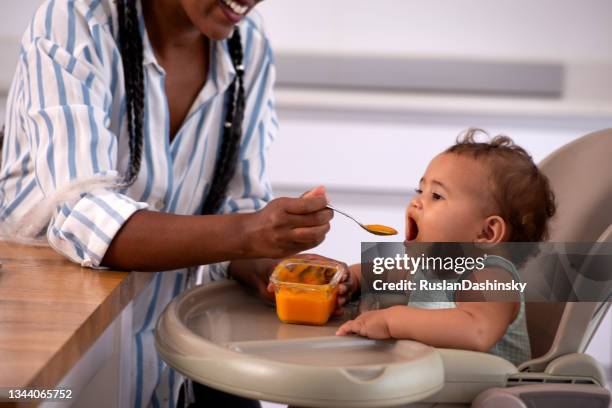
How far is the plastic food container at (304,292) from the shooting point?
1.08 m

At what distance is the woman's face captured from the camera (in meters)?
1.29

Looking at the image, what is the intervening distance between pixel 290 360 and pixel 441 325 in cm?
19

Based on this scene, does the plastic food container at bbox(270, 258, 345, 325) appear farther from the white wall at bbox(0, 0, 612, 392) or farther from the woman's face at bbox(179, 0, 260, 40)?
the white wall at bbox(0, 0, 612, 392)

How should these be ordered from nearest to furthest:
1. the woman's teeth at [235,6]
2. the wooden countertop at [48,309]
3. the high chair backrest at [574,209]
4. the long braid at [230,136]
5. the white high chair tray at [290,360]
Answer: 1. the wooden countertop at [48,309]
2. the white high chair tray at [290,360]
3. the high chair backrest at [574,209]
4. the woman's teeth at [235,6]
5. the long braid at [230,136]

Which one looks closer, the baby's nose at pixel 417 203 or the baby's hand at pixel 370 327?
the baby's hand at pixel 370 327

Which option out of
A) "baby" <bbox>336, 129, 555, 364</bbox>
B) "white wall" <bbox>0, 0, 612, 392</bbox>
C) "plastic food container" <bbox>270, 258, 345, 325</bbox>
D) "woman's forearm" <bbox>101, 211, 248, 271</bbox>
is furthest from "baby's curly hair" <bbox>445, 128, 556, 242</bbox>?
"white wall" <bbox>0, 0, 612, 392</bbox>

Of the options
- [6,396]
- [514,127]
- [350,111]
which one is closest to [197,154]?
[6,396]

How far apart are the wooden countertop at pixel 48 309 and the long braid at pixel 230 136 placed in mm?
297

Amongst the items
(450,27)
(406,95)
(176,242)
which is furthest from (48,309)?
(450,27)

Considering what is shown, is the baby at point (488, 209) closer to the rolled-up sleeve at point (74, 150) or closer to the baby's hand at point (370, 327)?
the baby's hand at point (370, 327)

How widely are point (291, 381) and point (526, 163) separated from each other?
525mm

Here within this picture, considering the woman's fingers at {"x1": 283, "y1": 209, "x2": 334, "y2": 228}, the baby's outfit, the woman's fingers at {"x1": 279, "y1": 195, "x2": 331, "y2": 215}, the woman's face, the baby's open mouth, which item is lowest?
the baby's outfit

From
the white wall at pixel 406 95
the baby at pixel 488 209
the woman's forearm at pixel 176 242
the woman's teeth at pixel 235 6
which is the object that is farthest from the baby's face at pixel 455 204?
the white wall at pixel 406 95

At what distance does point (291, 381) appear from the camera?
0.88 metres
